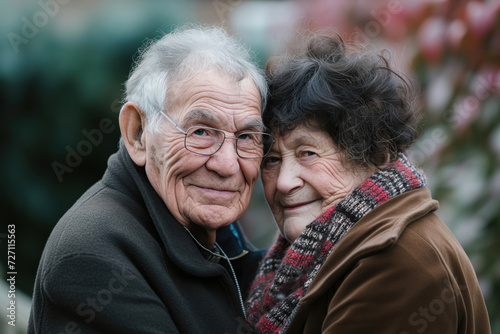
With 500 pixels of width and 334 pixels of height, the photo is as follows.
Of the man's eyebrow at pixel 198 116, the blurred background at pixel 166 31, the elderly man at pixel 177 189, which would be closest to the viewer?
the elderly man at pixel 177 189

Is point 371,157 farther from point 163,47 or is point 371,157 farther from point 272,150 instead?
point 163,47

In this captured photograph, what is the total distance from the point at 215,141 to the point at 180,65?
37 cm

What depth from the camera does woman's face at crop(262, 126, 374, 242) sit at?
8.02ft

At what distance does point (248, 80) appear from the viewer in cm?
252

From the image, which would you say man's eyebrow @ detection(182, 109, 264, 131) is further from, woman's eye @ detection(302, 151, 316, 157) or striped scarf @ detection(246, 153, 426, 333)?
striped scarf @ detection(246, 153, 426, 333)

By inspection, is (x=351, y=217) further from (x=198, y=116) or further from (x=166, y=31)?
(x=166, y=31)

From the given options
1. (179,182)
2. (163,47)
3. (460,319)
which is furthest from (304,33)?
(460,319)

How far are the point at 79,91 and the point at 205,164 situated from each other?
1.87 m

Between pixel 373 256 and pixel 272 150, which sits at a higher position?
pixel 272 150

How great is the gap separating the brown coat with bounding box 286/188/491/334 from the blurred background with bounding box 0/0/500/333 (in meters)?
1.42

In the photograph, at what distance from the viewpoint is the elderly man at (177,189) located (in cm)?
206

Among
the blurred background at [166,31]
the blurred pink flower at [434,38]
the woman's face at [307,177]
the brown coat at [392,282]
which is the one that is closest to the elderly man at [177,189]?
the woman's face at [307,177]

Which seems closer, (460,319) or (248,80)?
(460,319)

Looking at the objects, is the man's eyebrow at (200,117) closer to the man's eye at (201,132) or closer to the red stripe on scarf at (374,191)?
the man's eye at (201,132)
